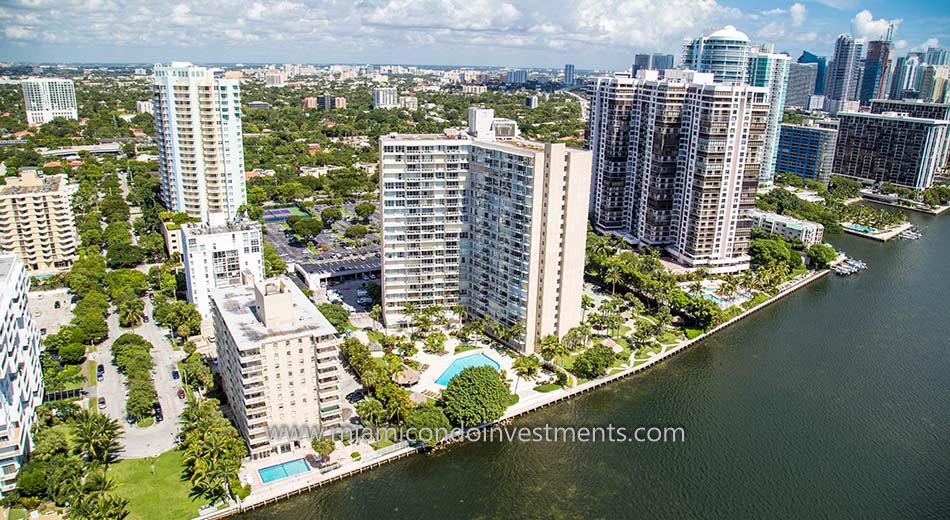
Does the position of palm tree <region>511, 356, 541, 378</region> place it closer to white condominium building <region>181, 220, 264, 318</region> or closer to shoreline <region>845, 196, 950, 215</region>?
white condominium building <region>181, 220, 264, 318</region>

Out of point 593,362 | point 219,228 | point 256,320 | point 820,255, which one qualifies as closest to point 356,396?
point 256,320

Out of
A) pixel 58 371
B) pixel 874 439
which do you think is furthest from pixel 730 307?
pixel 58 371

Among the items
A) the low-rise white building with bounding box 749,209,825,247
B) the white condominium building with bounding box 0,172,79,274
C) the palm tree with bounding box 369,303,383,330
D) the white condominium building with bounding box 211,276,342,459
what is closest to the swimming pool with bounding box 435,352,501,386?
the white condominium building with bounding box 211,276,342,459

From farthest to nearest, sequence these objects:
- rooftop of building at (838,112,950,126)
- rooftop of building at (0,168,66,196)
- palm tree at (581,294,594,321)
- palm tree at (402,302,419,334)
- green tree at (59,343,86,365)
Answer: rooftop of building at (838,112,950,126), rooftop of building at (0,168,66,196), palm tree at (581,294,594,321), palm tree at (402,302,419,334), green tree at (59,343,86,365)

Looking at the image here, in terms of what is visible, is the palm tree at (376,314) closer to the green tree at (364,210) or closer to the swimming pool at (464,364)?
the swimming pool at (464,364)

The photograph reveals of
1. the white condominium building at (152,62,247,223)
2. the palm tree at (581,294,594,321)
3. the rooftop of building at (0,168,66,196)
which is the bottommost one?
the palm tree at (581,294,594,321)

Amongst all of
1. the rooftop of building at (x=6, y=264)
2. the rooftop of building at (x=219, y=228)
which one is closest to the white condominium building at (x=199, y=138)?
the rooftop of building at (x=219, y=228)

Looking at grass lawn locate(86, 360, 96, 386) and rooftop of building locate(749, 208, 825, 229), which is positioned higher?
rooftop of building locate(749, 208, 825, 229)

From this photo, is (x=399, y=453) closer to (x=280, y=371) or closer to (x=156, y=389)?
(x=280, y=371)
